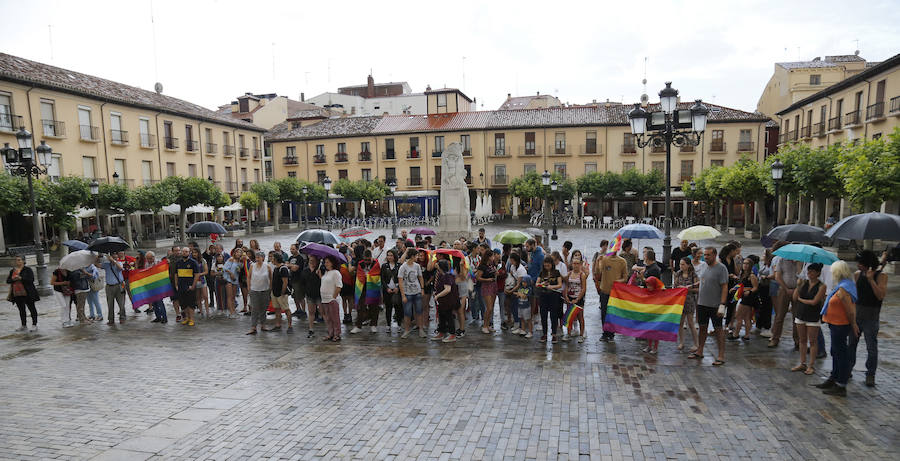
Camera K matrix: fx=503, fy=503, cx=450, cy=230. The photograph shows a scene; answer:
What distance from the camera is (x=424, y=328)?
9.48 meters

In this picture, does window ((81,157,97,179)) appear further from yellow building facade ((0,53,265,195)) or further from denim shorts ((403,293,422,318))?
denim shorts ((403,293,422,318))

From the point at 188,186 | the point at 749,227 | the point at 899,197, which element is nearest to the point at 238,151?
the point at 188,186

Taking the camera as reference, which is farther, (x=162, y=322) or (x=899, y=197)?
(x=899, y=197)

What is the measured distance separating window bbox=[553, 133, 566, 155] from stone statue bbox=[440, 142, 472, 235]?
2859cm

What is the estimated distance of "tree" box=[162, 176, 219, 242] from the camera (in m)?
31.3

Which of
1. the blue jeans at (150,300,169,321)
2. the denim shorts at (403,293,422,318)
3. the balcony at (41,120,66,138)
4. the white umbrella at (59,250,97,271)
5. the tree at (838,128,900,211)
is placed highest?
the balcony at (41,120,66,138)

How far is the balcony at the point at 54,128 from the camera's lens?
28.1m

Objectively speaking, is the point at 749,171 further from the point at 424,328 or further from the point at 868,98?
the point at 424,328

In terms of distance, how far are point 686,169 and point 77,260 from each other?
146 feet

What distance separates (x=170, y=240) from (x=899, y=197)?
3437 cm

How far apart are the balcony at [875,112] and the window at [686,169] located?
18.0 meters

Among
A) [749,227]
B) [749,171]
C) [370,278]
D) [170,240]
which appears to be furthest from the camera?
[170,240]

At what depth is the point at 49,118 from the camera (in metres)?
28.5

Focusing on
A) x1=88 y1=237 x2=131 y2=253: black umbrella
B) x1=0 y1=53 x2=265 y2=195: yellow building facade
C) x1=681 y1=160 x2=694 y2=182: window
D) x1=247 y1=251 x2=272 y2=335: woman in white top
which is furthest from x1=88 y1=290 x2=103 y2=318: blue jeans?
x1=681 y1=160 x2=694 y2=182: window
